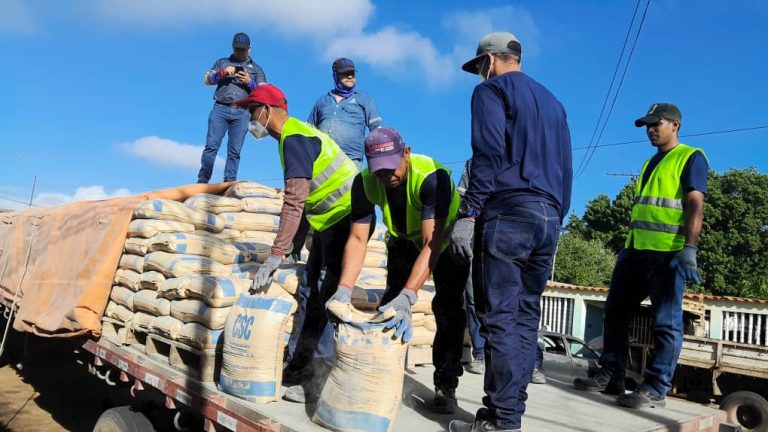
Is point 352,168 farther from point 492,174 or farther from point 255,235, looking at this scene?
point 255,235

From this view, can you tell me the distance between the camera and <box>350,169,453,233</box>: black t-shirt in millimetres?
2873

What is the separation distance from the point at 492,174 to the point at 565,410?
4.51ft

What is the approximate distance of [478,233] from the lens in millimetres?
2682

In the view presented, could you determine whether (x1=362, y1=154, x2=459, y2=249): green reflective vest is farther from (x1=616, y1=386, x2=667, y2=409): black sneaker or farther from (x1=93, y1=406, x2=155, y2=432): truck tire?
(x1=93, y1=406, x2=155, y2=432): truck tire

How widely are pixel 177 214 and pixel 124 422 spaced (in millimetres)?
1854

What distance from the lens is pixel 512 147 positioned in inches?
105

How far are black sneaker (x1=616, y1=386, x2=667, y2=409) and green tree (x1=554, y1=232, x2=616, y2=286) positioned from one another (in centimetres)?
3057

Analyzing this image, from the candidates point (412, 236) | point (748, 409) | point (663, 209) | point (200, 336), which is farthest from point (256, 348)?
point (748, 409)

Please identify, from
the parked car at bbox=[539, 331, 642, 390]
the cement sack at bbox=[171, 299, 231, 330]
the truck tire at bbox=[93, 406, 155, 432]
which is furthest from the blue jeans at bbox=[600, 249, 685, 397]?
the parked car at bbox=[539, 331, 642, 390]

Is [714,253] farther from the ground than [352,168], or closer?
farther from the ground

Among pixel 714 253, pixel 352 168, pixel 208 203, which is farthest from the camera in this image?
pixel 714 253

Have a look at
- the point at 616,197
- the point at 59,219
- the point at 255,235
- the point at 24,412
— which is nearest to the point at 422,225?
the point at 255,235

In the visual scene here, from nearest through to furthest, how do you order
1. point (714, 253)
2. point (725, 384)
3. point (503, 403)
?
point (503, 403) → point (725, 384) → point (714, 253)

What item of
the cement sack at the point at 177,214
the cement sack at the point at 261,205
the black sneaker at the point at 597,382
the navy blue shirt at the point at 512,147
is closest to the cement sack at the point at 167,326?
the cement sack at the point at 177,214
